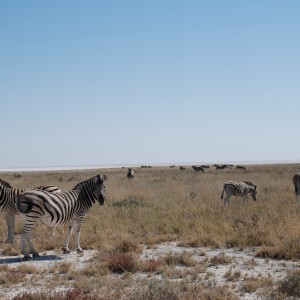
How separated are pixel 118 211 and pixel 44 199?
685 cm

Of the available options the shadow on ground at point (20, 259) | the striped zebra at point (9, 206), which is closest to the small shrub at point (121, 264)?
the shadow on ground at point (20, 259)

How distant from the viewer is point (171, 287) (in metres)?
7.04

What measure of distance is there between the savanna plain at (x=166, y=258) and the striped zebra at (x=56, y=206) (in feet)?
2.26

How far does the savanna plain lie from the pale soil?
2 centimetres

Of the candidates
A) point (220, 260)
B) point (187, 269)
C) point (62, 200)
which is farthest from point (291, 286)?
point (62, 200)

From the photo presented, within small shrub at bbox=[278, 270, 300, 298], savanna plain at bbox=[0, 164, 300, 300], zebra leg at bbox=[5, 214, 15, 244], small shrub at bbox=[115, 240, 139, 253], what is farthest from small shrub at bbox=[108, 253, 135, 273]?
zebra leg at bbox=[5, 214, 15, 244]

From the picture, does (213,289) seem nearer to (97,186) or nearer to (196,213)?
(97,186)

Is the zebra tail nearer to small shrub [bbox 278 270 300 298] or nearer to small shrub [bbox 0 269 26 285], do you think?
small shrub [bbox 0 269 26 285]

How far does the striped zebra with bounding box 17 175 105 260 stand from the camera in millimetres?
10438

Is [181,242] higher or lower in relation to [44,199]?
lower

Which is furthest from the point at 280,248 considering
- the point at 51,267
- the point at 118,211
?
the point at 118,211

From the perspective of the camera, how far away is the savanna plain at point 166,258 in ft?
24.1

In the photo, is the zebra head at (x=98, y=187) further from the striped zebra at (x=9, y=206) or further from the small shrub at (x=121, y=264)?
the small shrub at (x=121, y=264)

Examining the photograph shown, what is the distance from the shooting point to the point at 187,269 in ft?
29.6
